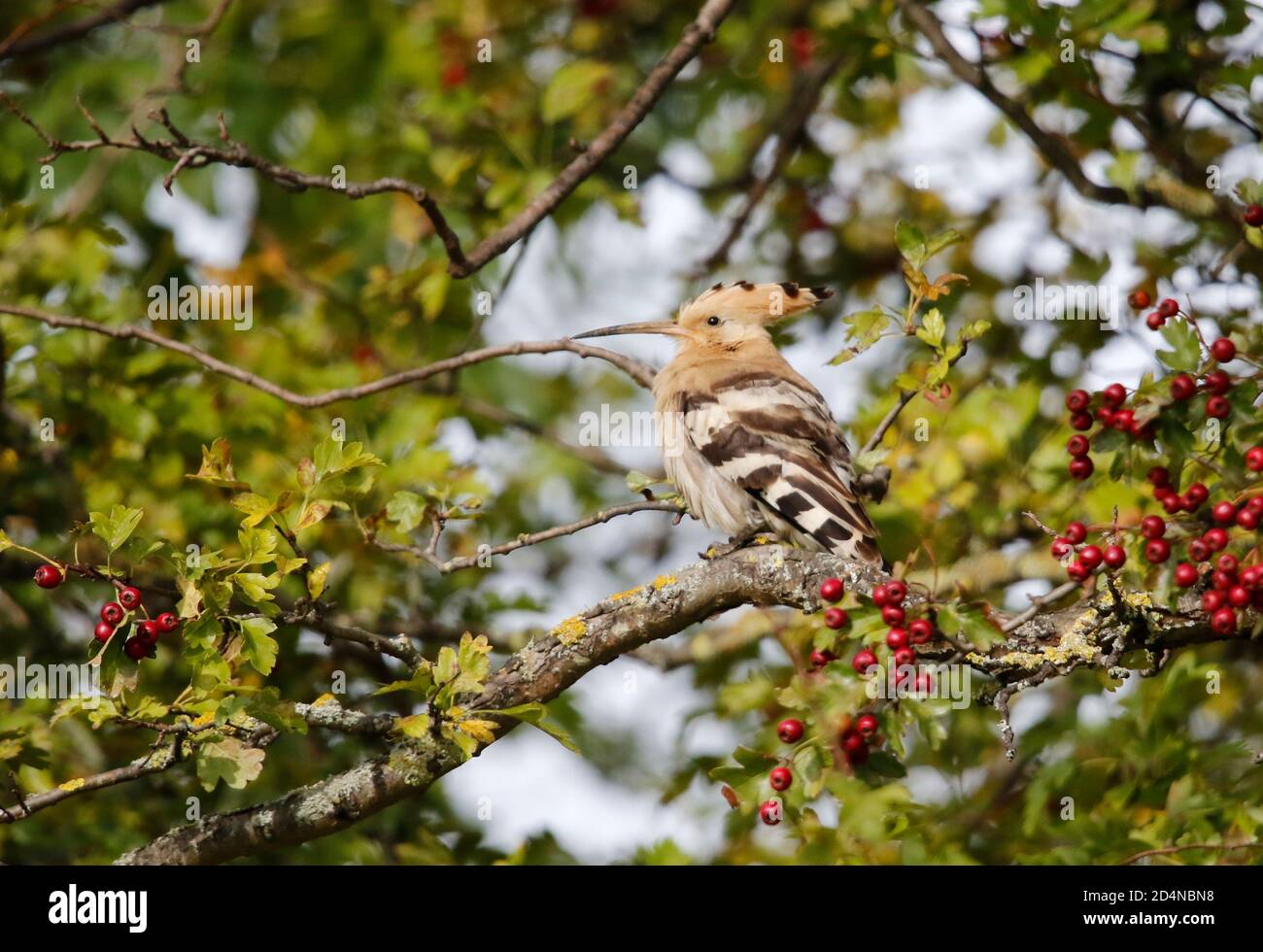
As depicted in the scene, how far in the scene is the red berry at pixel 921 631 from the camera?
3.06m

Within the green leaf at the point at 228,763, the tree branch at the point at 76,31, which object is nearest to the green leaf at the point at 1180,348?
the green leaf at the point at 228,763

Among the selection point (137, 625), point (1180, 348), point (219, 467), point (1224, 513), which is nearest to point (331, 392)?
point (219, 467)

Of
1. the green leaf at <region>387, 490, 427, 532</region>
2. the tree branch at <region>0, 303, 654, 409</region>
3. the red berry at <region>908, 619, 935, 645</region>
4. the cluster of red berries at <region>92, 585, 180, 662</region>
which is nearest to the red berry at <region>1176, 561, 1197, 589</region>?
the red berry at <region>908, 619, 935, 645</region>

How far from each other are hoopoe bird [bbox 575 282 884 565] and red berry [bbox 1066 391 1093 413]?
842 mm

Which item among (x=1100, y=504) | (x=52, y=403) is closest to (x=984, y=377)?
(x=1100, y=504)

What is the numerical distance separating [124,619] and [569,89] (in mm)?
2984

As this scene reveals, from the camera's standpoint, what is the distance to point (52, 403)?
17.2 ft

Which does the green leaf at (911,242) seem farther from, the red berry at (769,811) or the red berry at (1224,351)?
the red berry at (769,811)

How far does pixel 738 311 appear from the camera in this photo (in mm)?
5930

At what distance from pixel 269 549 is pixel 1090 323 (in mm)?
3284

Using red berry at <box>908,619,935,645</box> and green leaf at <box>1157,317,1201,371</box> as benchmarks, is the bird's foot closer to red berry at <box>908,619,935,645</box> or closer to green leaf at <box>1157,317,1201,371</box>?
red berry at <box>908,619,935,645</box>

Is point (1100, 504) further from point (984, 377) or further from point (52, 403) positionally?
point (52, 403)

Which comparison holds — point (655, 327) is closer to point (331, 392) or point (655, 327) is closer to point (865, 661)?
point (331, 392)

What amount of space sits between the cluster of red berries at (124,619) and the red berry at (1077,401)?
2.11m
